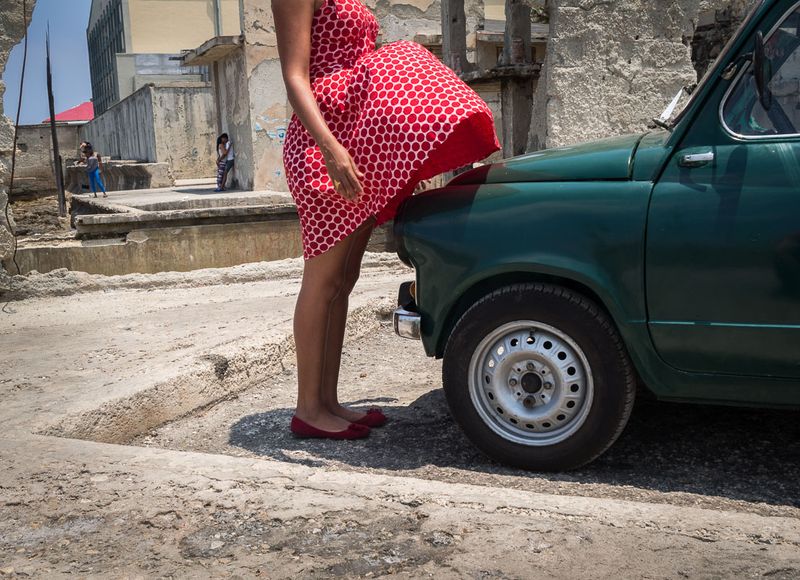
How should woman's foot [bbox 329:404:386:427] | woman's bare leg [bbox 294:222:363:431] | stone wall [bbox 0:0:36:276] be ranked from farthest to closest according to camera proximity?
1. stone wall [bbox 0:0:36:276]
2. woman's foot [bbox 329:404:386:427]
3. woman's bare leg [bbox 294:222:363:431]

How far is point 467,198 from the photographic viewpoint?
3.30 metres

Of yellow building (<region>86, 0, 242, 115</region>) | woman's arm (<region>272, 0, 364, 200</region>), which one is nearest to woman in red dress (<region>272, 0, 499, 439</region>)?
woman's arm (<region>272, 0, 364, 200</region>)

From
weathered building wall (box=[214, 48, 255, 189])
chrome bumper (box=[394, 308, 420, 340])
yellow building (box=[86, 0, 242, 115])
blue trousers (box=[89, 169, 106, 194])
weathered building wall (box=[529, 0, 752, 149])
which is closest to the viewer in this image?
chrome bumper (box=[394, 308, 420, 340])

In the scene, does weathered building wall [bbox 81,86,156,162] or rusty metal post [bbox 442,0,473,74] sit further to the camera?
weathered building wall [bbox 81,86,156,162]

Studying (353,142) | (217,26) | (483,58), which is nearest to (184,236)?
(353,142)

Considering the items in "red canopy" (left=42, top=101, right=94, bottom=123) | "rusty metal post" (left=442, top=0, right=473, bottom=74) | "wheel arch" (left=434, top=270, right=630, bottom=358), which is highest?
"red canopy" (left=42, top=101, right=94, bottom=123)

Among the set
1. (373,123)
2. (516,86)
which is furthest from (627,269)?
(516,86)

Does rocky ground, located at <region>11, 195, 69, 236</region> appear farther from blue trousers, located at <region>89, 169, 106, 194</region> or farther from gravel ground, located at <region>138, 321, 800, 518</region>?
gravel ground, located at <region>138, 321, 800, 518</region>

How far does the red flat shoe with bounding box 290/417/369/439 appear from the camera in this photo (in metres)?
3.72

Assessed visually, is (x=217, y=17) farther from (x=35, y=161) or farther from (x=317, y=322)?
(x=317, y=322)

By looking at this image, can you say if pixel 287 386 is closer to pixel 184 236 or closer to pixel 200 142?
pixel 184 236

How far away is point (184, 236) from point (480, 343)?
6659mm

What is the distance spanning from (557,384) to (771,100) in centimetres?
118

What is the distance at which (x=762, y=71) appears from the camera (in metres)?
2.91
